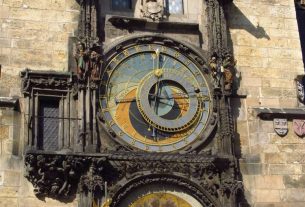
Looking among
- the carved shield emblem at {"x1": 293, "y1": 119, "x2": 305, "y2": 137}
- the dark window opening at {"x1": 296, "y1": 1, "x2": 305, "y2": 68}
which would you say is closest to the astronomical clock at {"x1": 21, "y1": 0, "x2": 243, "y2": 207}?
the carved shield emblem at {"x1": 293, "y1": 119, "x2": 305, "y2": 137}

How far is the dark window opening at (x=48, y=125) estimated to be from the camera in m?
11.4

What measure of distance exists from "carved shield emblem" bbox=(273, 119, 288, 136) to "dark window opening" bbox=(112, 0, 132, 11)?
330cm

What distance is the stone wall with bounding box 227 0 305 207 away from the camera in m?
12.0

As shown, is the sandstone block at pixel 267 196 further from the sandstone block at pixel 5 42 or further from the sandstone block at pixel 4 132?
the sandstone block at pixel 5 42

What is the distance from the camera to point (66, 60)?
38.9 ft

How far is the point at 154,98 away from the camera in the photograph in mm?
12023

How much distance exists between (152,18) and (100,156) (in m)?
2.85

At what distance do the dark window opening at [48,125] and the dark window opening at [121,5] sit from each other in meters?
2.12

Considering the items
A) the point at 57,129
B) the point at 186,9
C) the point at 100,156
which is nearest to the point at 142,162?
the point at 100,156

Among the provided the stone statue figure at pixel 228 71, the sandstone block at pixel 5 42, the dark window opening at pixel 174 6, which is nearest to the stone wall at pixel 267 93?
the stone statue figure at pixel 228 71

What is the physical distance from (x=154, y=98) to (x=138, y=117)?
0.47 metres

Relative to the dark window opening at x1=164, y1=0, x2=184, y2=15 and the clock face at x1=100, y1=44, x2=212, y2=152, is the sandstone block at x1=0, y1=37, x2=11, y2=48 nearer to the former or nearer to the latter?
the clock face at x1=100, y1=44, x2=212, y2=152

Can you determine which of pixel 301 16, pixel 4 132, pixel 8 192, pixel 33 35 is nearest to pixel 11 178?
pixel 8 192

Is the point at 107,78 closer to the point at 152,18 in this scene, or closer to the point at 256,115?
the point at 152,18
